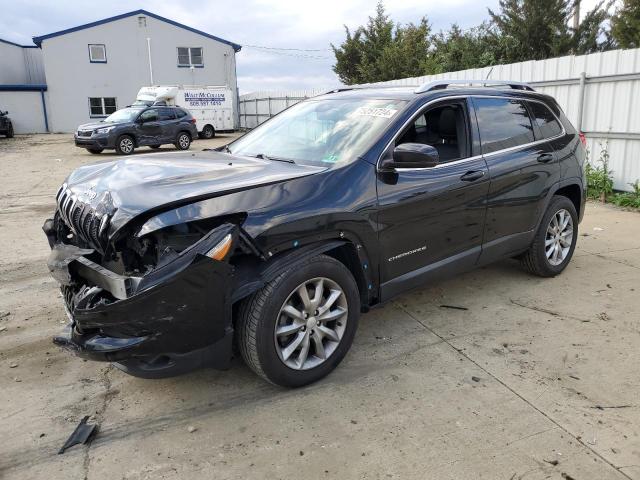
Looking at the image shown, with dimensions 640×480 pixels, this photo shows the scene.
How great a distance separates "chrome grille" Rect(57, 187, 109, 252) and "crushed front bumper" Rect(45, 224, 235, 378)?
169mm

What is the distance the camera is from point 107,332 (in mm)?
2688

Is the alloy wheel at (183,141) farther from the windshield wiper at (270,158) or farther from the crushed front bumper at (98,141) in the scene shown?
the windshield wiper at (270,158)

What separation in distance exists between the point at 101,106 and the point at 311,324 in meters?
34.5

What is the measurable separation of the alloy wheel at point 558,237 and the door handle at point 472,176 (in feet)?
4.23

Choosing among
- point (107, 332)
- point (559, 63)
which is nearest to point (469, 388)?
point (107, 332)

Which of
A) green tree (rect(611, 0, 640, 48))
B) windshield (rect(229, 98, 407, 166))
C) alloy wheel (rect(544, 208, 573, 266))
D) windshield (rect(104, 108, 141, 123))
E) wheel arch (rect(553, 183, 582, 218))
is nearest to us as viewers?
windshield (rect(229, 98, 407, 166))

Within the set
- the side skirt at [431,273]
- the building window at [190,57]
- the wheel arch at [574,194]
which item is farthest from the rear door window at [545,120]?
the building window at [190,57]

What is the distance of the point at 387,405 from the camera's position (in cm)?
318

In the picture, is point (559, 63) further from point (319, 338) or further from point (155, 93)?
point (155, 93)

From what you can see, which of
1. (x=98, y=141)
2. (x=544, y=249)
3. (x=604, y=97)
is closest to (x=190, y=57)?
(x=98, y=141)

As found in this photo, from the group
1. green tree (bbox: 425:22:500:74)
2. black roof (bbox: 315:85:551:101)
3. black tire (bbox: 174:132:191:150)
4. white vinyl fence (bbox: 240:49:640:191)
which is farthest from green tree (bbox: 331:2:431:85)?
black roof (bbox: 315:85:551:101)

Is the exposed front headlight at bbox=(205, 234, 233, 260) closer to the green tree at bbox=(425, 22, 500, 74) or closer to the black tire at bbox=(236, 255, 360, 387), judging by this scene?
the black tire at bbox=(236, 255, 360, 387)

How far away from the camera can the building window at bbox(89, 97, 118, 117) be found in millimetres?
33406

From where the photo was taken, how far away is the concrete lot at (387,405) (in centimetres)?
269
